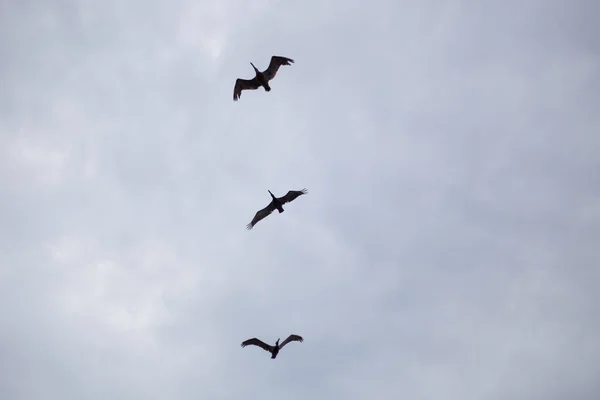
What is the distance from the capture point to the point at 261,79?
64.6 m

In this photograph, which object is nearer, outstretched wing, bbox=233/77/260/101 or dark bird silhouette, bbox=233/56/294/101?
dark bird silhouette, bbox=233/56/294/101

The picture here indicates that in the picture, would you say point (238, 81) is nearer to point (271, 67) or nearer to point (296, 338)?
point (271, 67)

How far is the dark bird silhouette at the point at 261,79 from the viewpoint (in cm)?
6425

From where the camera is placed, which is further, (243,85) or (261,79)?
(243,85)

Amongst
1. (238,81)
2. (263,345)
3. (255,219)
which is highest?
(238,81)

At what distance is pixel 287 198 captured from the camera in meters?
66.2

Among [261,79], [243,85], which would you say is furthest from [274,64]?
[243,85]

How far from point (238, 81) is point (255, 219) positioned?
488 inches

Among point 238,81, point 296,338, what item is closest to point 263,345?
point 296,338

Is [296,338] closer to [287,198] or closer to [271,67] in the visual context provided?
[287,198]

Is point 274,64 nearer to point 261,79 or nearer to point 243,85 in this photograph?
point 261,79

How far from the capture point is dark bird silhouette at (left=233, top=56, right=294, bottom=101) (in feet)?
211

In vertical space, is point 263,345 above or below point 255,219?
below

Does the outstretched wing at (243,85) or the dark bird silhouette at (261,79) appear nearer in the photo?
the dark bird silhouette at (261,79)
